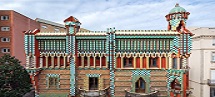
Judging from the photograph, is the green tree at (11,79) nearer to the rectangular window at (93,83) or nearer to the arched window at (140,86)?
the rectangular window at (93,83)

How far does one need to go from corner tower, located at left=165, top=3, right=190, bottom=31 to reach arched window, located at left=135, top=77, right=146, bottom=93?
6432 millimetres

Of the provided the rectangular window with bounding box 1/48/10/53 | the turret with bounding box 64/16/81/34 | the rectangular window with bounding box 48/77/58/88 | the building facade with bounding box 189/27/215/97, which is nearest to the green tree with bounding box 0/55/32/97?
the rectangular window with bounding box 48/77/58/88

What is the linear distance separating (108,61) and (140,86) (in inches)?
172

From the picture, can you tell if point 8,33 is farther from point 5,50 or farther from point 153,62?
point 153,62

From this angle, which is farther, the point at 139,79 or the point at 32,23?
the point at 32,23

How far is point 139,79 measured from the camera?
13742 mm

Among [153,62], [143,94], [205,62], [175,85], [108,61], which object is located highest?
[108,61]

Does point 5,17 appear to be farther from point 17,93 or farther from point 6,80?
point 17,93

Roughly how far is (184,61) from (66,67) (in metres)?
12.0

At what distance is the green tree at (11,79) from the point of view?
16703 millimetres

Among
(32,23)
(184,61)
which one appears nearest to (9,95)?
(184,61)

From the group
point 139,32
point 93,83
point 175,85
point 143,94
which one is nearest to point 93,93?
point 93,83

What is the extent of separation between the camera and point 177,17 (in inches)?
514

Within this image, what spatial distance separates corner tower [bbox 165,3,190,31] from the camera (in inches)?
508
